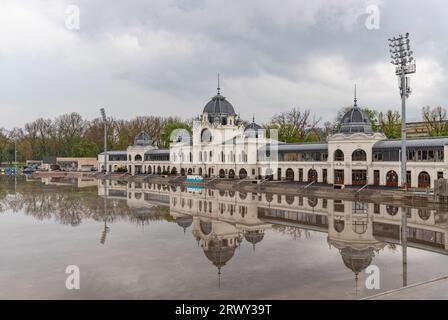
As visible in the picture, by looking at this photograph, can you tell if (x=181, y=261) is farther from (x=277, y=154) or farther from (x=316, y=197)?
(x=277, y=154)

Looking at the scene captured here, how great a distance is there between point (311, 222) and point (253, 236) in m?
6.85

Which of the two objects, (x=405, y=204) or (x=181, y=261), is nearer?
(x=181, y=261)

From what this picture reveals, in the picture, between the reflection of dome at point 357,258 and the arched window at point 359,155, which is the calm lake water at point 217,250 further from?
the arched window at point 359,155

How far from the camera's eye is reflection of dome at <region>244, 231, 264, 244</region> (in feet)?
78.0

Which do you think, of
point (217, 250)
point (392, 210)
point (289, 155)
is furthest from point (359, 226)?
point (289, 155)

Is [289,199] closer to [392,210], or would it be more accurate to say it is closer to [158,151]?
[392,210]

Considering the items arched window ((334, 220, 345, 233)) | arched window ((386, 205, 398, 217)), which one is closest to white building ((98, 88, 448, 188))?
arched window ((386, 205, 398, 217))

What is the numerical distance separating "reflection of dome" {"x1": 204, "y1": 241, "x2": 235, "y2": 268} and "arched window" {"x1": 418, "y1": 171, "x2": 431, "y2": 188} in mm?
31964

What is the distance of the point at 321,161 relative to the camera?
56344 millimetres

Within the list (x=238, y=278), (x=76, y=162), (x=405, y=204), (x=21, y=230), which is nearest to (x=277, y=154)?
(x=405, y=204)

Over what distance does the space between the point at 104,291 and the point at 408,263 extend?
1354cm

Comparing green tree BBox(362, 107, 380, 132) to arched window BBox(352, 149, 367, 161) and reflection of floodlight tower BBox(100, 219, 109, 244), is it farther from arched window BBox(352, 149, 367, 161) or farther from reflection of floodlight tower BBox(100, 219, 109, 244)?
reflection of floodlight tower BBox(100, 219, 109, 244)
